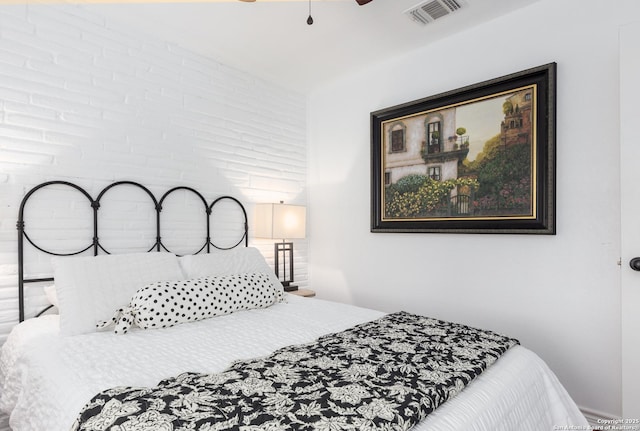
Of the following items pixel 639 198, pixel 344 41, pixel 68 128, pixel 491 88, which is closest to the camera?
pixel 639 198

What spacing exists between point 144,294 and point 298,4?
5.90 feet

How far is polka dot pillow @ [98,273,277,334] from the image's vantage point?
1.82 metres

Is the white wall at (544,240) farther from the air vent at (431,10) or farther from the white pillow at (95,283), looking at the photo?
the white pillow at (95,283)

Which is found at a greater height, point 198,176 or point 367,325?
point 198,176

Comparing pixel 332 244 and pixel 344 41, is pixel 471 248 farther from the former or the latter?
pixel 344 41

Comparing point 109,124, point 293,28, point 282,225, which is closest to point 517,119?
point 293,28

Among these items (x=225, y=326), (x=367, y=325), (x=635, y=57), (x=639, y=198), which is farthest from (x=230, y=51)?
(x=639, y=198)

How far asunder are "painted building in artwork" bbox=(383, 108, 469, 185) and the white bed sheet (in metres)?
1.30

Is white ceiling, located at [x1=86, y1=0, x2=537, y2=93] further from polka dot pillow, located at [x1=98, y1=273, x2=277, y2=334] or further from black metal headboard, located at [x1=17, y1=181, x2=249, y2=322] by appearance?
polka dot pillow, located at [x1=98, y1=273, x2=277, y2=334]

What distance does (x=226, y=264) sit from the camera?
2.46 metres

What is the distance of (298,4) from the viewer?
2.23m

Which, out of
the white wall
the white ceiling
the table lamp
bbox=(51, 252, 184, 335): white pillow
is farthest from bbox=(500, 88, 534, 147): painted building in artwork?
bbox=(51, 252, 184, 335): white pillow

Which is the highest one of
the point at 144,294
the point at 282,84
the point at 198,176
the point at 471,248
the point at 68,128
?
the point at 282,84

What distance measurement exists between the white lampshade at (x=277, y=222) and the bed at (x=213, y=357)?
557 mm
